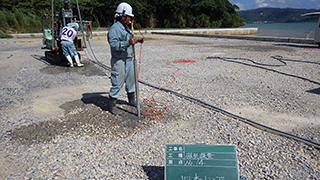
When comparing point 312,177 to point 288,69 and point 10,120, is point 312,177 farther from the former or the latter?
point 288,69

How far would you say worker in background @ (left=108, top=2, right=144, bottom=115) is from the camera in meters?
3.60

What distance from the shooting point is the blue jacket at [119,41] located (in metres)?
3.56

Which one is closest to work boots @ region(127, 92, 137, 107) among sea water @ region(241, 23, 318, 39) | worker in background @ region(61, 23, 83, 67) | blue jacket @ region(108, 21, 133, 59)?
blue jacket @ region(108, 21, 133, 59)

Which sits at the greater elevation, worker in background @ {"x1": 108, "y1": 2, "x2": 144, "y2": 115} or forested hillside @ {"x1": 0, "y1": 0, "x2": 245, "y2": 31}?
forested hillside @ {"x1": 0, "y1": 0, "x2": 245, "y2": 31}

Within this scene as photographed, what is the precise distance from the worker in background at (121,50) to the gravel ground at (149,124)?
0.60 metres

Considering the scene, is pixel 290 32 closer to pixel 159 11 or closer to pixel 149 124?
pixel 159 11

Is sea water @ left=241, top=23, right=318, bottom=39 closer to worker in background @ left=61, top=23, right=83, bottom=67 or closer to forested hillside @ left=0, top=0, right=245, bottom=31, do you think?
forested hillside @ left=0, top=0, right=245, bottom=31

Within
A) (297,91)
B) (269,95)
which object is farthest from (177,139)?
(297,91)

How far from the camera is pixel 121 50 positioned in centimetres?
363

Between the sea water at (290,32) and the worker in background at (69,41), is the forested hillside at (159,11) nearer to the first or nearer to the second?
the sea water at (290,32)

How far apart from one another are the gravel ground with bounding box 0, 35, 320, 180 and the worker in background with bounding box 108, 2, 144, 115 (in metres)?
0.60

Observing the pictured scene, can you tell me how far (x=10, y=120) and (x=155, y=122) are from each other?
250cm

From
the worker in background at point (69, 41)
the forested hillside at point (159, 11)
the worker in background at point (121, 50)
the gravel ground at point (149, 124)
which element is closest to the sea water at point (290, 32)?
the forested hillside at point (159, 11)

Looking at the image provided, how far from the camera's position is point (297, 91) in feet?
17.9
